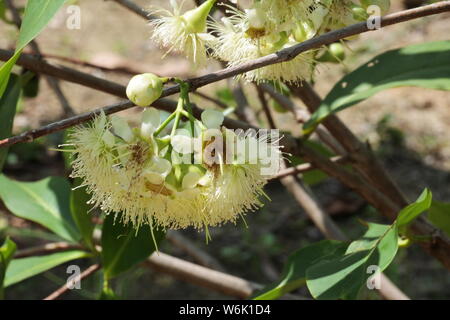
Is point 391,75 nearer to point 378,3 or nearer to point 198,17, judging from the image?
point 378,3

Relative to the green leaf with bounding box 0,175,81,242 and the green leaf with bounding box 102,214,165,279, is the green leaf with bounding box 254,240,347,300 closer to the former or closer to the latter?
the green leaf with bounding box 102,214,165,279

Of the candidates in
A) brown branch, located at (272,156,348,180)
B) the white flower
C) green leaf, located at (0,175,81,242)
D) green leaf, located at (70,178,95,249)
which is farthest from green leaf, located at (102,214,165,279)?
the white flower

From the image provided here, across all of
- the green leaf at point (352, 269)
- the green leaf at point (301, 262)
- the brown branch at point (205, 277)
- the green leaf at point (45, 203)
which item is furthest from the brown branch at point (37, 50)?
the green leaf at point (352, 269)

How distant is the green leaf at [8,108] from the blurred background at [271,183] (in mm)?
767

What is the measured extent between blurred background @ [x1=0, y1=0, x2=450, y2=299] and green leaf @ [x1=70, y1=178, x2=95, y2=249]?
0.50 meters

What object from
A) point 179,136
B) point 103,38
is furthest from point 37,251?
point 103,38

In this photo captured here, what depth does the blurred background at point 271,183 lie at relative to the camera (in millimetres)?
2420

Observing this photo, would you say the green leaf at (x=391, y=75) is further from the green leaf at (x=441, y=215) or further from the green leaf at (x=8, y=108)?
the green leaf at (x=8, y=108)

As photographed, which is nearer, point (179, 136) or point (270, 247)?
point (179, 136)

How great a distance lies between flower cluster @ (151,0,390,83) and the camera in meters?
0.98

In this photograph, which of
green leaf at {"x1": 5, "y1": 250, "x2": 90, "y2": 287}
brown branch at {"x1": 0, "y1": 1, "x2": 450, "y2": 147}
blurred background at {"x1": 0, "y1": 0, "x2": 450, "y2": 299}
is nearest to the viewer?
Answer: brown branch at {"x1": 0, "y1": 1, "x2": 450, "y2": 147}

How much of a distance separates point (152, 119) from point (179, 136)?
72 mm
